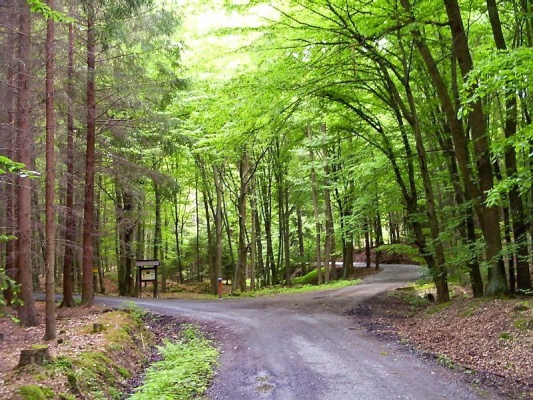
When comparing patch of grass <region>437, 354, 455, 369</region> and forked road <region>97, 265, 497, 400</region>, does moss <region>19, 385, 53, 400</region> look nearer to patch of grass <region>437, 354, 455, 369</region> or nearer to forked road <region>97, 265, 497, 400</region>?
forked road <region>97, 265, 497, 400</region>

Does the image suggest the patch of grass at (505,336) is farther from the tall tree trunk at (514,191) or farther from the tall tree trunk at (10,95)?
the tall tree trunk at (10,95)

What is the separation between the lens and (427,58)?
404 inches

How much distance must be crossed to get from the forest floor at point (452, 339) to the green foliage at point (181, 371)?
0.66 m

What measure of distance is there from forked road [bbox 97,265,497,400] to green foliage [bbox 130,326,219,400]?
259 mm

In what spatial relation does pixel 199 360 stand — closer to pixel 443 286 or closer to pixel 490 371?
pixel 490 371

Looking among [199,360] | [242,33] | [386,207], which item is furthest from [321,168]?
[199,360]

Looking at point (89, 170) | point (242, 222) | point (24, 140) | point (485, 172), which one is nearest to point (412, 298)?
point (485, 172)

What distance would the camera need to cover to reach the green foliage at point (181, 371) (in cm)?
615

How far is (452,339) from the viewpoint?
8078mm

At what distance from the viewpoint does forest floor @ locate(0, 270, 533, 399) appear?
5707mm

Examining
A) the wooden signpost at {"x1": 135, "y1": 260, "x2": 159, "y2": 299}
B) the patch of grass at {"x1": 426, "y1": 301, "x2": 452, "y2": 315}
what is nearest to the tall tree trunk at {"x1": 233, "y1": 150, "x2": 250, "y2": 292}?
the wooden signpost at {"x1": 135, "y1": 260, "x2": 159, "y2": 299}

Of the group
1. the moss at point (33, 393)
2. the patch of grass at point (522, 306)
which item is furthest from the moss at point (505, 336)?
the moss at point (33, 393)

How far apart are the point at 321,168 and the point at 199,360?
54.4ft

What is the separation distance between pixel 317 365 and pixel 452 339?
2.88 metres
